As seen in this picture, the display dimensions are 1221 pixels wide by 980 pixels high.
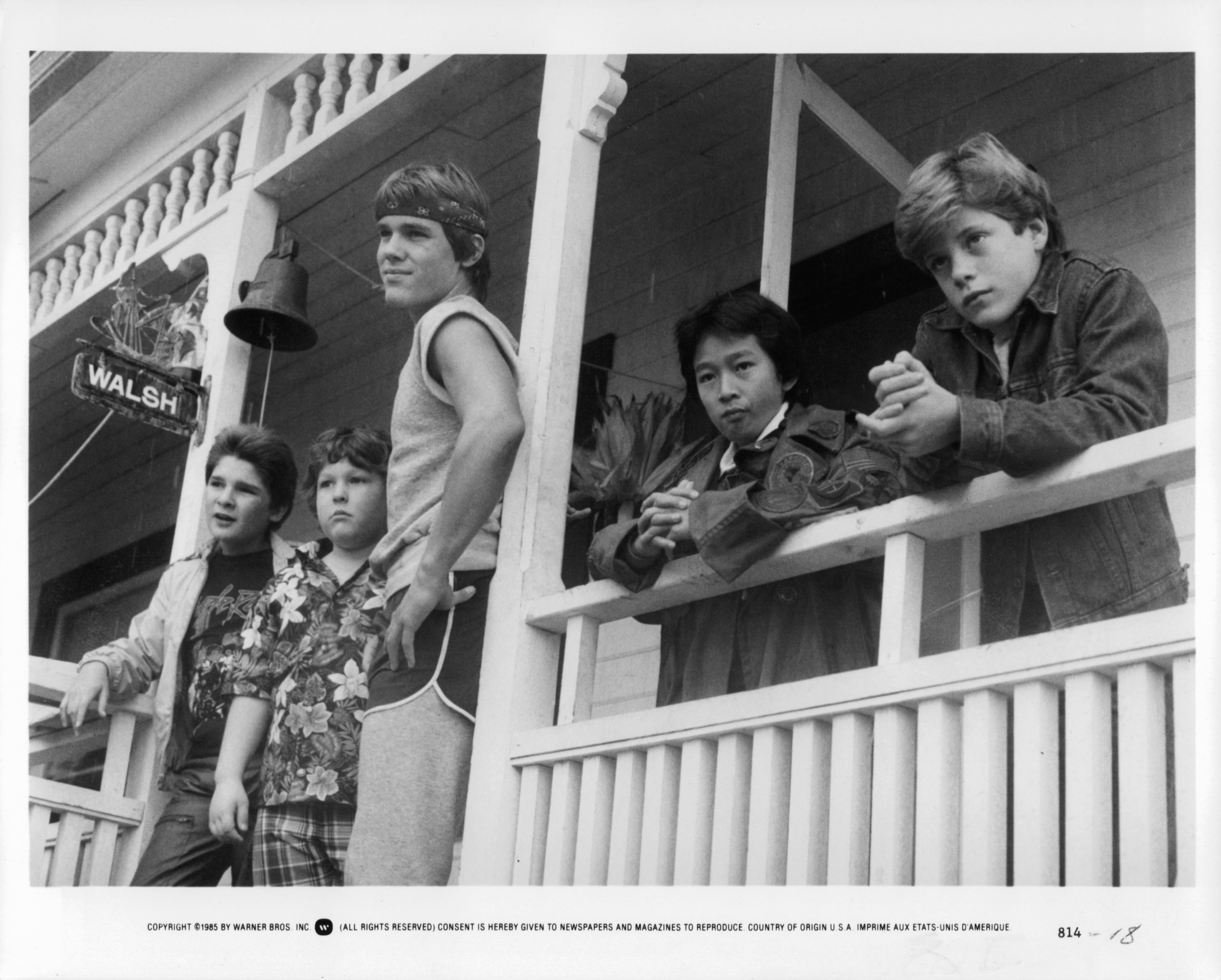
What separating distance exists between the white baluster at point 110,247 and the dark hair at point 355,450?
1726 millimetres

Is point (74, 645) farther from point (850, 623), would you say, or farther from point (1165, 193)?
point (1165, 193)

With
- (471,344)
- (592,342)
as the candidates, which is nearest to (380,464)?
(471,344)

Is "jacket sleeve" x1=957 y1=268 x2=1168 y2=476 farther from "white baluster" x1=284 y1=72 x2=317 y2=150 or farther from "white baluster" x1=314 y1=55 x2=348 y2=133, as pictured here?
"white baluster" x1=284 y1=72 x2=317 y2=150

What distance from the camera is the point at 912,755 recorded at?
9.77 ft

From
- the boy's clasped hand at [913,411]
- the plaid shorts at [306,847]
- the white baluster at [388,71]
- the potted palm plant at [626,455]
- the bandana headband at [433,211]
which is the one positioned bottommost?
the plaid shorts at [306,847]

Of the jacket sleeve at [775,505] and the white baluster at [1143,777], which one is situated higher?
the jacket sleeve at [775,505]

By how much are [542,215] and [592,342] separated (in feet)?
6.25

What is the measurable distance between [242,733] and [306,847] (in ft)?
1.35

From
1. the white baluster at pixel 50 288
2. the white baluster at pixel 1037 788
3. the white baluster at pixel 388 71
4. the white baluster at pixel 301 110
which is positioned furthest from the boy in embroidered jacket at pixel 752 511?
the white baluster at pixel 50 288

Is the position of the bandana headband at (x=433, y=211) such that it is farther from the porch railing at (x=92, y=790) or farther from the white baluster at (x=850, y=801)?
the white baluster at (x=850, y=801)

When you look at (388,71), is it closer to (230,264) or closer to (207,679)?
(230,264)

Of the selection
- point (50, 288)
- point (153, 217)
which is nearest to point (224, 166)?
point (153, 217)

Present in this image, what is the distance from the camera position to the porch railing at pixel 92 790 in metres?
4.08

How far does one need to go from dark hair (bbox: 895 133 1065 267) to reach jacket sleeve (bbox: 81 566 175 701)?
2.22m
